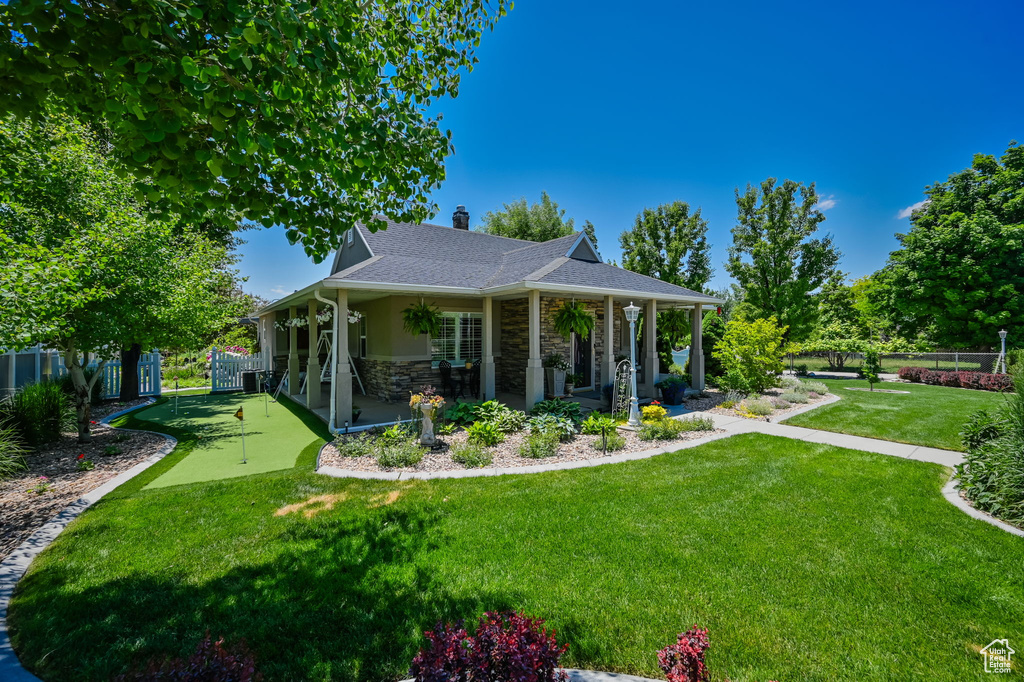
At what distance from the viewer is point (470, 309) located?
1242 centimetres

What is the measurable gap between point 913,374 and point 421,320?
2134 cm

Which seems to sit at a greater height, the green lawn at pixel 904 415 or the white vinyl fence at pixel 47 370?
the white vinyl fence at pixel 47 370

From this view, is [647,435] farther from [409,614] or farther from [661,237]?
[661,237]

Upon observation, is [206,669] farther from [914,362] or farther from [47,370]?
[914,362]

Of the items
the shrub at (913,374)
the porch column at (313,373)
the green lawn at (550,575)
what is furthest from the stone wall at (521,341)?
the shrub at (913,374)

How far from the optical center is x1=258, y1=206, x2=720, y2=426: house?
948 cm

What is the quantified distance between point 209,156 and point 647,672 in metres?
4.57

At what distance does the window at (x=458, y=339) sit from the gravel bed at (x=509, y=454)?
4485mm

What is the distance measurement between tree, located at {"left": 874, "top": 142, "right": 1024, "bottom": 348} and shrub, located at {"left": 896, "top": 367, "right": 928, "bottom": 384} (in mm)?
5106

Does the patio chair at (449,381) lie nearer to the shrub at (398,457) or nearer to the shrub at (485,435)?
the shrub at (485,435)

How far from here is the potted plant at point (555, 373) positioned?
1144cm

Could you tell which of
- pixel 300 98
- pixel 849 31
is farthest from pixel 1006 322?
pixel 300 98

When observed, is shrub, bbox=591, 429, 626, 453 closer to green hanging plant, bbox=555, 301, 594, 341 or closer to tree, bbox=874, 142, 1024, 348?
green hanging plant, bbox=555, 301, 594, 341

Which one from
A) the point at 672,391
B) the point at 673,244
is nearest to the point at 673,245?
the point at 673,244
